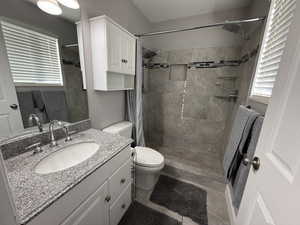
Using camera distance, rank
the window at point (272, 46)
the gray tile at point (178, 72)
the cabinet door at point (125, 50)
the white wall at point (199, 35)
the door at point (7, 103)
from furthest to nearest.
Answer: the gray tile at point (178, 72) < the white wall at point (199, 35) < the cabinet door at point (125, 50) < the window at point (272, 46) < the door at point (7, 103)

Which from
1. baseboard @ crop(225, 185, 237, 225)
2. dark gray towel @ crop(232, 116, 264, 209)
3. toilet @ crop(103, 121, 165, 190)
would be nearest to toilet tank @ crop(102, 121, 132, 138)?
toilet @ crop(103, 121, 165, 190)

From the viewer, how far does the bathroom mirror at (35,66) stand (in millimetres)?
785

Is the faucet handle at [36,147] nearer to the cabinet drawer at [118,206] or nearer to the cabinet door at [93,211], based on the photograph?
the cabinet door at [93,211]

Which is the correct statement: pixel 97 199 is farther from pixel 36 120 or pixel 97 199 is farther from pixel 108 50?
pixel 108 50

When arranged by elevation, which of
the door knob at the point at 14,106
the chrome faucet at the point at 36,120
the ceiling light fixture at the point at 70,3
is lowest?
the chrome faucet at the point at 36,120

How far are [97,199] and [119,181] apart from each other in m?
0.24

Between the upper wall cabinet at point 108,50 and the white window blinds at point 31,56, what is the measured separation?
1.11 feet

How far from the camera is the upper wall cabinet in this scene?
119 centimetres

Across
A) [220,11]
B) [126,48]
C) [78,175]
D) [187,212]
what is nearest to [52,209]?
[78,175]

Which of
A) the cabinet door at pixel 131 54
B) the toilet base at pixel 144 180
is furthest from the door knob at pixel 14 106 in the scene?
the toilet base at pixel 144 180

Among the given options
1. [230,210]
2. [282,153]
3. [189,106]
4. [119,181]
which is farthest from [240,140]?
[189,106]

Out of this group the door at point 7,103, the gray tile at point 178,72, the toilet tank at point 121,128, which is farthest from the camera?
the gray tile at point 178,72

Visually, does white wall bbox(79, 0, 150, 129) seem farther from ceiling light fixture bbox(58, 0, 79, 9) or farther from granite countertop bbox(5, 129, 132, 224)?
granite countertop bbox(5, 129, 132, 224)

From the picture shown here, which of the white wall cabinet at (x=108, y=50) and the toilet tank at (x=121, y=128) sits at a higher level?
the white wall cabinet at (x=108, y=50)
